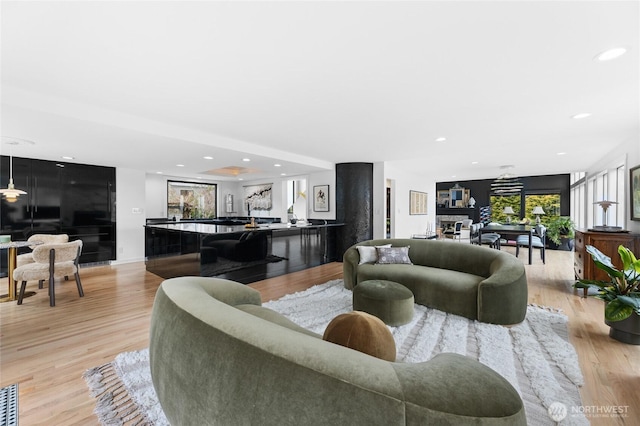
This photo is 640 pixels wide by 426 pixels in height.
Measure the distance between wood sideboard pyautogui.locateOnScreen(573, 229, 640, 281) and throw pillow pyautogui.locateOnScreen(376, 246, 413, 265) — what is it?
217 centimetres

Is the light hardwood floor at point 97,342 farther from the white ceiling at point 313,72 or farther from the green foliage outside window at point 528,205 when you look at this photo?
the green foliage outside window at point 528,205

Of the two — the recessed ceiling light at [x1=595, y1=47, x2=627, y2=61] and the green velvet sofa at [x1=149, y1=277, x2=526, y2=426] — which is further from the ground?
the recessed ceiling light at [x1=595, y1=47, x2=627, y2=61]

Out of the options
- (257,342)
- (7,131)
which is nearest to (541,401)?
(257,342)

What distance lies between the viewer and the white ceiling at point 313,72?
63.3 inches

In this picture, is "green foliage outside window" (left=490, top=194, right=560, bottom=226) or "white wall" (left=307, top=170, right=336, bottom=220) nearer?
"white wall" (left=307, top=170, right=336, bottom=220)

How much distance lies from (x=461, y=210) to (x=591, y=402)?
10.3 metres

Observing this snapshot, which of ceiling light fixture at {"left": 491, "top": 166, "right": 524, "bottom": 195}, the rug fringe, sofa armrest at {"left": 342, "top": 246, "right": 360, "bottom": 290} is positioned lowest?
the rug fringe

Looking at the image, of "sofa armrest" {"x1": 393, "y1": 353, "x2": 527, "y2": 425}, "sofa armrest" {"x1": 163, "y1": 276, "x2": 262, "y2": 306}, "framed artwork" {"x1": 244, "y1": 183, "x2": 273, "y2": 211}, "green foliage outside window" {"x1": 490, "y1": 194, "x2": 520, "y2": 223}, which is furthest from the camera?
"green foliage outside window" {"x1": 490, "y1": 194, "x2": 520, "y2": 223}

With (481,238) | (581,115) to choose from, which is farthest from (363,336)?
(481,238)

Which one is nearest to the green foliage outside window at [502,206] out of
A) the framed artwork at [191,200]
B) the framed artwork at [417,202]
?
the framed artwork at [417,202]

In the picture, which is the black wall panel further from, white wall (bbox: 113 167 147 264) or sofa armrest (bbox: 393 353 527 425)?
sofa armrest (bbox: 393 353 527 425)

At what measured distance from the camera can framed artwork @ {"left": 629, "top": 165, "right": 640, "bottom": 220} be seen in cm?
389

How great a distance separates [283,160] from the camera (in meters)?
5.62

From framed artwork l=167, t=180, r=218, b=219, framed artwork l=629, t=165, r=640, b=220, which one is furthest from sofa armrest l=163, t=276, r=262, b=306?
framed artwork l=167, t=180, r=218, b=219
